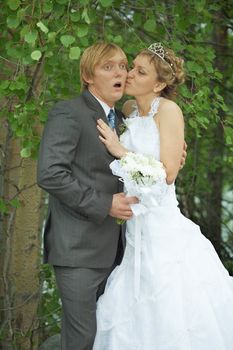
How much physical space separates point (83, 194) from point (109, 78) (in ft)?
1.98

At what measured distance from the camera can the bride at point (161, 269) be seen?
3248 mm

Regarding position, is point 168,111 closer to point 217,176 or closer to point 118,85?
point 118,85

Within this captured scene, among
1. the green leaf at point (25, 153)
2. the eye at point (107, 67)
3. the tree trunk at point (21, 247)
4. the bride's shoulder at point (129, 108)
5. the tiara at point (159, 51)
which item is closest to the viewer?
the eye at point (107, 67)

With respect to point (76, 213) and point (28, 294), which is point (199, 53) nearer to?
point (76, 213)

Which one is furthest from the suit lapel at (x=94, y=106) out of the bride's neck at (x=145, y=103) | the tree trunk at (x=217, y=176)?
the tree trunk at (x=217, y=176)

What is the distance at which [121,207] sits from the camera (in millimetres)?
3172

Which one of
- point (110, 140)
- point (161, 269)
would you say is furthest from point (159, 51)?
point (161, 269)

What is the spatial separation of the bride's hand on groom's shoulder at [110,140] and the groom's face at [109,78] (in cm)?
15

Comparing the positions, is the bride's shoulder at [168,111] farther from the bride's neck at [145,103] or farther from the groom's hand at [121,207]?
the groom's hand at [121,207]

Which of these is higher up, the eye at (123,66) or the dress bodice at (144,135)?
the eye at (123,66)

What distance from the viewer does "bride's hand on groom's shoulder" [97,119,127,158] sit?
126 inches

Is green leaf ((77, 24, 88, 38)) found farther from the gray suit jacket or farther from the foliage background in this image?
the gray suit jacket

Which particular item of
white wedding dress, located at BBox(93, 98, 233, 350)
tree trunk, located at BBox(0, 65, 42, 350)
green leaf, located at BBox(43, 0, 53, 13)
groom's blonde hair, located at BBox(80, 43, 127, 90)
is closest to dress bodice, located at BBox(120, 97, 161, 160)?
white wedding dress, located at BBox(93, 98, 233, 350)

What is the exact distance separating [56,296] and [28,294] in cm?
30
